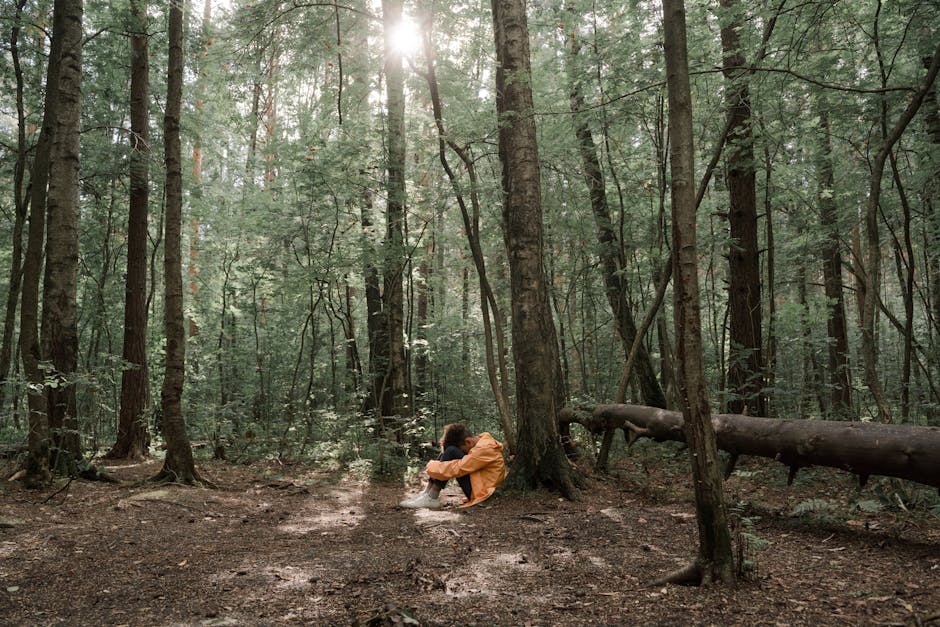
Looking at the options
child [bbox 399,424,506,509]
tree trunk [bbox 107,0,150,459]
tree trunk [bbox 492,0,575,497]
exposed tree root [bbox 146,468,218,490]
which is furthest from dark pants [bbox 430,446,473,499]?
tree trunk [bbox 107,0,150,459]

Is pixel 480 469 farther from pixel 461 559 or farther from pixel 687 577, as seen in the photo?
pixel 687 577

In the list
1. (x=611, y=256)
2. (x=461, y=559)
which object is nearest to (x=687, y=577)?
(x=461, y=559)

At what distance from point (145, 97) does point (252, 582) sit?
11.2 metres

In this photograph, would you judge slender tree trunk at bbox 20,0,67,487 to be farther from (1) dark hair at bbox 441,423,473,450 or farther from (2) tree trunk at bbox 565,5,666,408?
(2) tree trunk at bbox 565,5,666,408

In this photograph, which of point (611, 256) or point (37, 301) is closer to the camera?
point (37, 301)

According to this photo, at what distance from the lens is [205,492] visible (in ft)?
25.6

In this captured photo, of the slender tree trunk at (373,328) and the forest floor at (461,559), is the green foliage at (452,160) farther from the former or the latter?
the forest floor at (461,559)

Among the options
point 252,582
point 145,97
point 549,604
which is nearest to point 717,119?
point 549,604

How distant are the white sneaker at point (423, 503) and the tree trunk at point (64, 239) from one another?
4.82 meters

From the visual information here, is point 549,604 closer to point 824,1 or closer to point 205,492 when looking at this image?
point 205,492

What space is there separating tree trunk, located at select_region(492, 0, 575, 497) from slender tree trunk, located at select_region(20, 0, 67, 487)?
5.63m

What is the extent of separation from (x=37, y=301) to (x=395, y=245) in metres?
5.50

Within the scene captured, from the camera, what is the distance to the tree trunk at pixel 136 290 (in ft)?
35.6

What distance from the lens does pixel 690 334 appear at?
3.34 metres
